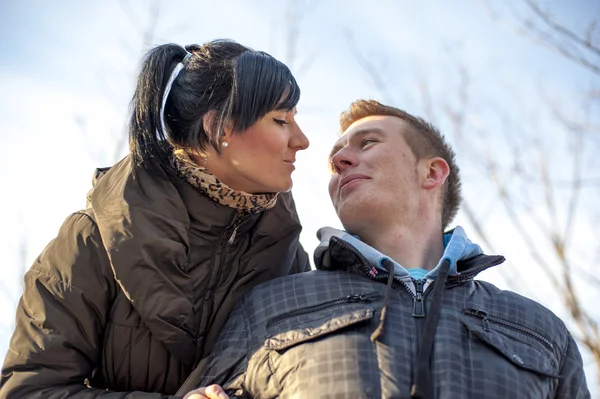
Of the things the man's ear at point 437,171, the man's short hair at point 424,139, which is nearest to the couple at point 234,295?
the man's ear at point 437,171

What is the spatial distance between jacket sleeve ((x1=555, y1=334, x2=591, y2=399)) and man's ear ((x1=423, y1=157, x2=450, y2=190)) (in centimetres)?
89

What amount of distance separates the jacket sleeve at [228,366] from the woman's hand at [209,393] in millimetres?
147

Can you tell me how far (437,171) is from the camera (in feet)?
9.98

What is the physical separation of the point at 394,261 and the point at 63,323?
3.76 feet

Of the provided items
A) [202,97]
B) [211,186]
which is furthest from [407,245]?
[202,97]

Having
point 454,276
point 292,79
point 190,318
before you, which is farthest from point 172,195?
point 454,276

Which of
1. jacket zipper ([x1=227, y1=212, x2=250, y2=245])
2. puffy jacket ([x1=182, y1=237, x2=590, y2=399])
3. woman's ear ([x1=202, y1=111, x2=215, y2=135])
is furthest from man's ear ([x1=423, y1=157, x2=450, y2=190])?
woman's ear ([x1=202, y1=111, x2=215, y2=135])

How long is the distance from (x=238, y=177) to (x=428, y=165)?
0.99 metres

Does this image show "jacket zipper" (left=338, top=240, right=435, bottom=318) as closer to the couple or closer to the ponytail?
the couple

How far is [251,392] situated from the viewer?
2135 mm

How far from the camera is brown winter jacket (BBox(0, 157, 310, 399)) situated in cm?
213

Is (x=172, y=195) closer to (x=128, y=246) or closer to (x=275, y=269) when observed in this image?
(x=128, y=246)

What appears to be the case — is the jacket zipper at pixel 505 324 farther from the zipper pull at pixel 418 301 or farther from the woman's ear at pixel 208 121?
the woman's ear at pixel 208 121

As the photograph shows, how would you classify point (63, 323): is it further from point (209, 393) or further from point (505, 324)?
point (505, 324)
